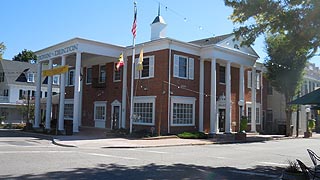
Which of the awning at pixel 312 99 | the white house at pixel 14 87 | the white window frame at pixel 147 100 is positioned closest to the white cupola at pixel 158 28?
the white window frame at pixel 147 100

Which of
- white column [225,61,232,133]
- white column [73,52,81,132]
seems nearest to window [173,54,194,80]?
white column [225,61,232,133]

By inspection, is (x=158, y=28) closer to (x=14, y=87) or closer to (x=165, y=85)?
(x=165, y=85)

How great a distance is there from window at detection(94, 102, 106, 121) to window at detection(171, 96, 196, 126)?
8078 millimetres

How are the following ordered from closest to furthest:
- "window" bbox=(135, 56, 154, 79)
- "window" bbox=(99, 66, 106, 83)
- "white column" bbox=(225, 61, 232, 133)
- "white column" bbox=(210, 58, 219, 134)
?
"window" bbox=(135, 56, 154, 79)
"white column" bbox=(210, 58, 219, 134)
"white column" bbox=(225, 61, 232, 133)
"window" bbox=(99, 66, 106, 83)

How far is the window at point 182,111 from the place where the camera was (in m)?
27.7

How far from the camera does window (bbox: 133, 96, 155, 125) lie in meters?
28.1

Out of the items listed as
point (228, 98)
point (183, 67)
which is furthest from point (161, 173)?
point (228, 98)

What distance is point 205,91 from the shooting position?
30.5m

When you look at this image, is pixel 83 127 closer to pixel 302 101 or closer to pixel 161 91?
pixel 161 91

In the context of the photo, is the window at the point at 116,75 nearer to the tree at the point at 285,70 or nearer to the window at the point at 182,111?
the window at the point at 182,111

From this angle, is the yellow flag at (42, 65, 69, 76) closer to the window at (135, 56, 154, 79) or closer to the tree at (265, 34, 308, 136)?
the window at (135, 56, 154, 79)

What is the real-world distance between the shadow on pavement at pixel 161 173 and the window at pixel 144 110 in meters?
15.5

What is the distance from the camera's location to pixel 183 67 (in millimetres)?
28672

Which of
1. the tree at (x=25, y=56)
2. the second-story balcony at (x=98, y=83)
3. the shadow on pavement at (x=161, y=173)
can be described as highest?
the tree at (x=25, y=56)
